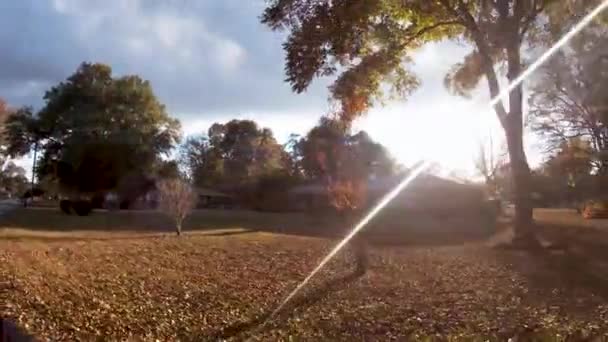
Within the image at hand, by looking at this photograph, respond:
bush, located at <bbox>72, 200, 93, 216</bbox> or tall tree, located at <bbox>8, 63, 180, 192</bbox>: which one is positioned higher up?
tall tree, located at <bbox>8, 63, 180, 192</bbox>

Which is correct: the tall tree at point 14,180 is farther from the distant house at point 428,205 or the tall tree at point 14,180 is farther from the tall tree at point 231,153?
the distant house at point 428,205

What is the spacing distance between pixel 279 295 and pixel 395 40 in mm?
8272

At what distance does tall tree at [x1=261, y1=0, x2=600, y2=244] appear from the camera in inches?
613

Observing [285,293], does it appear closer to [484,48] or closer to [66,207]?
[484,48]

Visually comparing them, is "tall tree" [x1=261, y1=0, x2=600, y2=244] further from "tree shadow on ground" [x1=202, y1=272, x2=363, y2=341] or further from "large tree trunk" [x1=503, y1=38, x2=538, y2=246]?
"tree shadow on ground" [x1=202, y1=272, x2=363, y2=341]

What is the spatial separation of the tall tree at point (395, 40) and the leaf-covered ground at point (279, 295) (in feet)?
13.9

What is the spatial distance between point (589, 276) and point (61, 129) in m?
48.9

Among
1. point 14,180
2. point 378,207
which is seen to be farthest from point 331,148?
point 14,180

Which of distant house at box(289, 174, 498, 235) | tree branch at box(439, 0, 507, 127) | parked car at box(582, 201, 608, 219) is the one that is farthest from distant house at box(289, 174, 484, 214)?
tree branch at box(439, 0, 507, 127)

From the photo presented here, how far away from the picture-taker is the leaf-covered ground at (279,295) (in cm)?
955

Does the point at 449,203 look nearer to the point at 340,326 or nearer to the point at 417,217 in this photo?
the point at 417,217

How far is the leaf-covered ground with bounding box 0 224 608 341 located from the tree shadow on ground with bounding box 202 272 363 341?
25 millimetres

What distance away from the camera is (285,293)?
1345 cm

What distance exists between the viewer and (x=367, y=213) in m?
44.8
